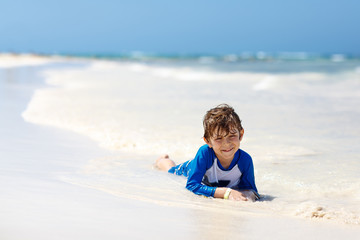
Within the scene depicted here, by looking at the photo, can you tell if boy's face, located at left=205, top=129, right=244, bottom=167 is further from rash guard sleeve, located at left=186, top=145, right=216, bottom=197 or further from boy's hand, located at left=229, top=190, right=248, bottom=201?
boy's hand, located at left=229, top=190, right=248, bottom=201

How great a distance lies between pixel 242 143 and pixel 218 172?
178 cm

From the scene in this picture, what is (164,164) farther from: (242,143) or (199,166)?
(242,143)

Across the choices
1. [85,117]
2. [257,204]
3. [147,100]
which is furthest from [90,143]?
[147,100]

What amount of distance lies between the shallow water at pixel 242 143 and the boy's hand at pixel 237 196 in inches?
3.2

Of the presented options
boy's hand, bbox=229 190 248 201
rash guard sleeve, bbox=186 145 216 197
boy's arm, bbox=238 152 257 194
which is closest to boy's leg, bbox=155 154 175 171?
rash guard sleeve, bbox=186 145 216 197

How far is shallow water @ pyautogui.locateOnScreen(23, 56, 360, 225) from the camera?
120 inches

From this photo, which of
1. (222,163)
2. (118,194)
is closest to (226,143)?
(222,163)

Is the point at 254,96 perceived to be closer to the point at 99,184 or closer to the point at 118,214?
→ the point at 99,184

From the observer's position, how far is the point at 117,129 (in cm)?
576

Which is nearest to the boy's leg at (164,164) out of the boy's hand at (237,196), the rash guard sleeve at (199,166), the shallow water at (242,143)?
the shallow water at (242,143)

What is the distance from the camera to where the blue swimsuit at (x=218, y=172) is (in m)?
3.26

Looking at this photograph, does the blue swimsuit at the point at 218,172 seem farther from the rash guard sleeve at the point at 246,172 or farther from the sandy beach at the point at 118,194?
the sandy beach at the point at 118,194

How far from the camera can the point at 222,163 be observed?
3.36 metres

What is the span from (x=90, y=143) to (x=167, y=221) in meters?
2.80
